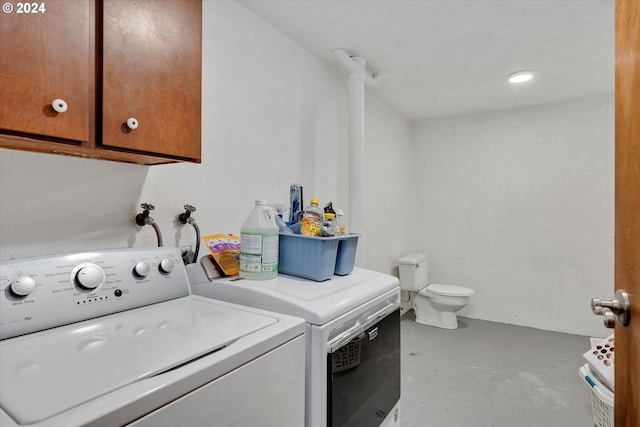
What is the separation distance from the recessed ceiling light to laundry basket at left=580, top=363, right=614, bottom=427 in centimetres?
224

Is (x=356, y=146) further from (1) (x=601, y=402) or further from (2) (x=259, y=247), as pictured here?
(1) (x=601, y=402)

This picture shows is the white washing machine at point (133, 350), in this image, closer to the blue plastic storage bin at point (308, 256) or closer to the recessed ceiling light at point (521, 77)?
the blue plastic storage bin at point (308, 256)

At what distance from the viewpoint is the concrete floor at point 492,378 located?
2084mm

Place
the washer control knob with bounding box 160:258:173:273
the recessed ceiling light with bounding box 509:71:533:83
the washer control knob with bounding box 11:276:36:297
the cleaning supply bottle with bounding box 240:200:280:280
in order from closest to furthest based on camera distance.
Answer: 1. the washer control knob with bounding box 11:276:36:297
2. the washer control knob with bounding box 160:258:173:273
3. the cleaning supply bottle with bounding box 240:200:280:280
4. the recessed ceiling light with bounding box 509:71:533:83

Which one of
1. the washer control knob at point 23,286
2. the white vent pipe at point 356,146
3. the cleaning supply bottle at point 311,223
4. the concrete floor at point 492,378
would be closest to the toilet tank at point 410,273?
the concrete floor at point 492,378

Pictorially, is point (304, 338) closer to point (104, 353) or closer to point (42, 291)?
point (104, 353)

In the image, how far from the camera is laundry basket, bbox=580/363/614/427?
1.67m

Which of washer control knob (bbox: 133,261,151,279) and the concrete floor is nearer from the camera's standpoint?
washer control knob (bbox: 133,261,151,279)

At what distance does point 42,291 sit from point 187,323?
0.38 meters

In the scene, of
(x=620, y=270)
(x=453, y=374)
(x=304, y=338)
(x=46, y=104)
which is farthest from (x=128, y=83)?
(x=453, y=374)

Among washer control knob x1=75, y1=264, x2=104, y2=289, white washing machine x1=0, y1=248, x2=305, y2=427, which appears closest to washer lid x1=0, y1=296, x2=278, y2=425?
white washing machine x1=0, y1=248, x2=305, y2=427

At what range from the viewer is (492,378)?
2521 millimetres

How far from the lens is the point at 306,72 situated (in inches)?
93.0

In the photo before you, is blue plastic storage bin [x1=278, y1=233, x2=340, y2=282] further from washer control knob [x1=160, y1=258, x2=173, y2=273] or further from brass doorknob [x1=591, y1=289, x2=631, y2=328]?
brass doorknob [x1=591, y1=289, x2=631, y2=328]
